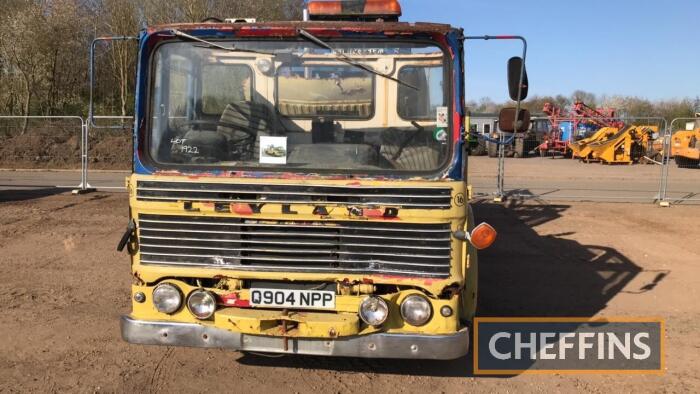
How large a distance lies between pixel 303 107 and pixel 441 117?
0.96 m

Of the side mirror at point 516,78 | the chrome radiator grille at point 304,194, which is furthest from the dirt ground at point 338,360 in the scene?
the side mirror at point 516,78

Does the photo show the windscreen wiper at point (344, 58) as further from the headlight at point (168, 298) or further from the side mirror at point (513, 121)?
the headlight at point (168, 298)

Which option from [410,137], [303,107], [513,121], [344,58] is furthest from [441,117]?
[303,107]

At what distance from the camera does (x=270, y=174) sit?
144 inches

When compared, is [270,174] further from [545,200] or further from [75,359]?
[545,200]

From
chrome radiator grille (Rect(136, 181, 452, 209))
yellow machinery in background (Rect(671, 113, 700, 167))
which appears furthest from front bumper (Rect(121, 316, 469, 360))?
yellow machinery in background (Rect(671, 113, 700, 167))

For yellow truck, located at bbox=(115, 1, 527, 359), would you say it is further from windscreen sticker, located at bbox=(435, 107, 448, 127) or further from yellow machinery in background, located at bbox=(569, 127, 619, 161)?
yellow machinery in background, located at bbox=(569, 127, 619, 161)

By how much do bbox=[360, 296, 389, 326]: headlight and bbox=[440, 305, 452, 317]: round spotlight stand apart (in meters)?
0.36

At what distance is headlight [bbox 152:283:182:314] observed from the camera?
377cm

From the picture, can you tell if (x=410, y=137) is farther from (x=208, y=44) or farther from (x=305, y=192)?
(x=208, y=44)

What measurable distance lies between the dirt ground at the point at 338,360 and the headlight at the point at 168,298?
0.69m

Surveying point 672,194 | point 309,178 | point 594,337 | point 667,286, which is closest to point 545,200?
point 672,194

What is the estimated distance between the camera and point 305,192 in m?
3.57

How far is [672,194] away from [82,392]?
14900 mm
